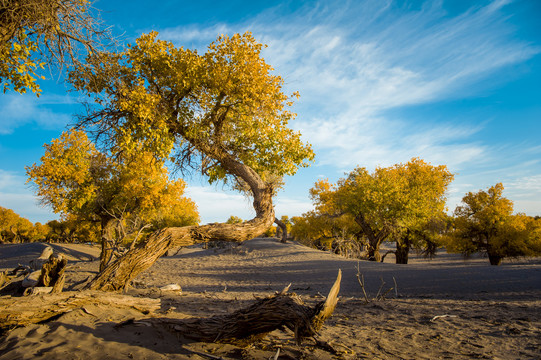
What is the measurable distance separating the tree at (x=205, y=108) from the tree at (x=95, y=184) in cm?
569

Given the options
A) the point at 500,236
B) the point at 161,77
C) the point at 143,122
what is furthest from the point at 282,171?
the point at 500,236

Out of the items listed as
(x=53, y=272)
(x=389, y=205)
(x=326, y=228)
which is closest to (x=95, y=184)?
(x=53, y=272)

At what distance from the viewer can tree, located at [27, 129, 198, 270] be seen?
1366 centimetres

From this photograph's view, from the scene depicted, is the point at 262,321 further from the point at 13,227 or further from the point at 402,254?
the point at 13,227

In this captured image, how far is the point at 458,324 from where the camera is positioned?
6.17 meters

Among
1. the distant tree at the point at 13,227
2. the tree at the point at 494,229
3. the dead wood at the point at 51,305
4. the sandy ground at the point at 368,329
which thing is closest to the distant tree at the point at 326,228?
the tree at the point at 494,229

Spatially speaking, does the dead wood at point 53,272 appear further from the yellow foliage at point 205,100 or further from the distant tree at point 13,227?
the distant tree at point 13,227

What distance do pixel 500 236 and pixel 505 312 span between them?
18619 mm

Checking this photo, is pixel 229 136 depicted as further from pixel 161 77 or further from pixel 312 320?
pixel 312 320

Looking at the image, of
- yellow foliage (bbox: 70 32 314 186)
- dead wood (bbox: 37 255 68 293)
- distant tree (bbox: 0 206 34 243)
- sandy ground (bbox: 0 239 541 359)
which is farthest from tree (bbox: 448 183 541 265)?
distant tree (bbox: 0 206 34 243)

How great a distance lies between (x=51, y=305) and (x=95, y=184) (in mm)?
11201

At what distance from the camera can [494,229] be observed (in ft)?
74.0

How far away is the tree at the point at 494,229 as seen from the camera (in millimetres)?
21156

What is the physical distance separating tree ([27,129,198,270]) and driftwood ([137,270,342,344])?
9.74 m
